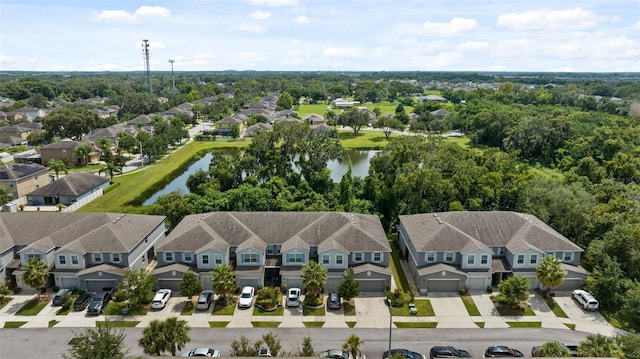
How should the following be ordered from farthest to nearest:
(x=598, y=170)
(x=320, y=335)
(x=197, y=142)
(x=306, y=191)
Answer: (x=197, y=142) → (x=598, y=170) → (x=306, y=191) → (x=320, y=335)

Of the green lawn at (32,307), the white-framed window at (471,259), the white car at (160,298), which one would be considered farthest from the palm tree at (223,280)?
the white-framed window at (471,259)

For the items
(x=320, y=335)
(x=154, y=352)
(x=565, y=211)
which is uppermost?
(x=565, y=211)

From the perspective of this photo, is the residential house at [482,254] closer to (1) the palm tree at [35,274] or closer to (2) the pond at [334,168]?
(1) the palm tree at [35,274]

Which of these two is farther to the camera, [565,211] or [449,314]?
[565,211]

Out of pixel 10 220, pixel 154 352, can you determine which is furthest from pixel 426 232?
pixel 10 220

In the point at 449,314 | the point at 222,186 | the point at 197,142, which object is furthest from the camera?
the point at 197,142

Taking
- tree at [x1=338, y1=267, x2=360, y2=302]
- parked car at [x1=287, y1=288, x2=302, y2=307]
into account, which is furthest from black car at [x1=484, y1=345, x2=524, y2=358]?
parked car at [x1=287, y1=288, x2=302, y2=307]

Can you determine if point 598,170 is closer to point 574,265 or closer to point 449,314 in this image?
point 574,265
